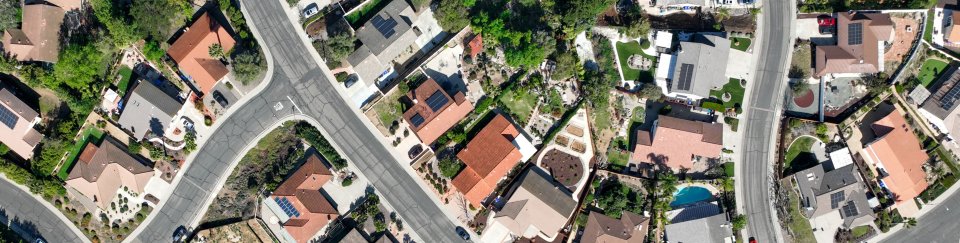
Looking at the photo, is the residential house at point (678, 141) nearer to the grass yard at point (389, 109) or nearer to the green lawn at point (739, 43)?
the green lawn at point (739, 43)

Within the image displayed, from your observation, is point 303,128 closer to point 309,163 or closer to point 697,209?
point 309,163

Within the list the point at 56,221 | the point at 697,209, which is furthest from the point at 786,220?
the point at 56,221

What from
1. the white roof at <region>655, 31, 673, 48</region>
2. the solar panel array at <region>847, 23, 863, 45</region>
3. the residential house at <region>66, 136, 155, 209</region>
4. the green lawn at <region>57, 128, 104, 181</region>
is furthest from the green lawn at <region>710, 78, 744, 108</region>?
the green lawn at <region>57, 128, 104, 181</region>

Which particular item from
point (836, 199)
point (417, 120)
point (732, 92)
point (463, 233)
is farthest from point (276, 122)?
point (836, 199)

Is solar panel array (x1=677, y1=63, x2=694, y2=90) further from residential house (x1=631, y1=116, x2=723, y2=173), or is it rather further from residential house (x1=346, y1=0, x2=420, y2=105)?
residential house (x1=346, y1=0, x2=420, y2=105)

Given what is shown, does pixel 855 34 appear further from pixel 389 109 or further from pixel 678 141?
pixel 389 109
